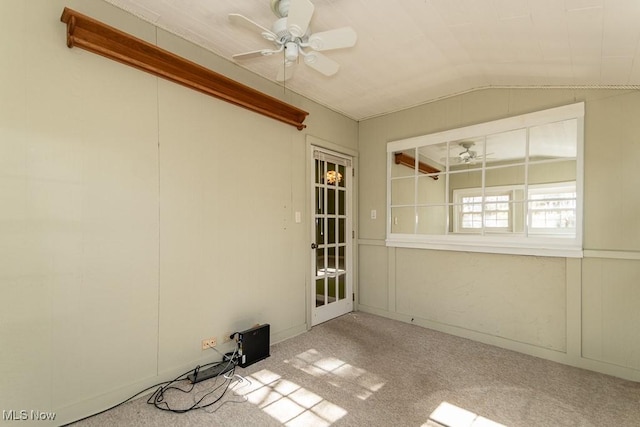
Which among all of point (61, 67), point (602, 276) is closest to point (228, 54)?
point (61, 67)

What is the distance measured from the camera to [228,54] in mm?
2641

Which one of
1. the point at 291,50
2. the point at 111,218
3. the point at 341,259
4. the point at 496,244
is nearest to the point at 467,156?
the point at 496,244

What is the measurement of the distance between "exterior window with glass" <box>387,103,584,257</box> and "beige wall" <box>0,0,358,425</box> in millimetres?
2027

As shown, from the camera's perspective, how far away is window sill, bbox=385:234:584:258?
2693 mm

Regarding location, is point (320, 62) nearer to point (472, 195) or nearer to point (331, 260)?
point (331, 260)

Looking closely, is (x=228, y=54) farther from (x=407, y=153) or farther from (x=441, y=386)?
(x=441, y=386)

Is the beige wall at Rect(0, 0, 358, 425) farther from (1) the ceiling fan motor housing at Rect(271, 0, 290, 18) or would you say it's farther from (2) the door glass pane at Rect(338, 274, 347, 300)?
(2) the door glass pane at Rect(338, 274, 347, 300)

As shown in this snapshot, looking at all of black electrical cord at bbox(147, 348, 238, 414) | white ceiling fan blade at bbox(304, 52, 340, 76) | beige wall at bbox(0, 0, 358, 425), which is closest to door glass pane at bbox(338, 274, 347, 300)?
beige wall at bbox(0, 0, 358, 425)

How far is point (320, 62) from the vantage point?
2.08m

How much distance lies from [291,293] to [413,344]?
141cm

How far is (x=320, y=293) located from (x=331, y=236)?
2.46 feet

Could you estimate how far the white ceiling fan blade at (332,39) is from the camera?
176 cm

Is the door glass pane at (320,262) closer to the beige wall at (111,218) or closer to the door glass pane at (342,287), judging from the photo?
the door glass pane at (342,287)

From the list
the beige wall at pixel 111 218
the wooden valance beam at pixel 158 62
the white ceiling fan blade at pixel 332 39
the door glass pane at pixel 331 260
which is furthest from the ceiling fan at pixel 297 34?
the door glass pane at pixel 331 260
